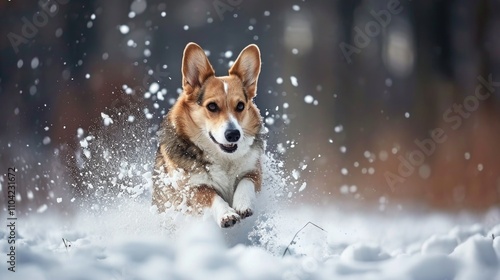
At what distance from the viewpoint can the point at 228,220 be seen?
56.3 inches

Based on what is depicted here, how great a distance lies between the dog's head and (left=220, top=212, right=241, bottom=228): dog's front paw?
0.16 metres

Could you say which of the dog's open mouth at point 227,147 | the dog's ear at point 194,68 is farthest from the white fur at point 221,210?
the dog's ear at point 194,68

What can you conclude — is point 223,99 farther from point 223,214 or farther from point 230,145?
point 223,214

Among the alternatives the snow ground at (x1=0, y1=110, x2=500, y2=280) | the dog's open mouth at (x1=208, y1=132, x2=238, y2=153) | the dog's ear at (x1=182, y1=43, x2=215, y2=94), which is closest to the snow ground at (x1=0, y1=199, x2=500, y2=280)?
the snow ground at (x1=0, y1=110, x2=500, y2=280)

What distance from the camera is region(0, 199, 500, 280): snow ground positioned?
1.43 meters

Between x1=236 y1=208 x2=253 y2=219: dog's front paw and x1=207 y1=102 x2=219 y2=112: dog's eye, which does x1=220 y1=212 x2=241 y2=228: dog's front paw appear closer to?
x1=236 y1=208 x2=253 y2=219: dog's front paw

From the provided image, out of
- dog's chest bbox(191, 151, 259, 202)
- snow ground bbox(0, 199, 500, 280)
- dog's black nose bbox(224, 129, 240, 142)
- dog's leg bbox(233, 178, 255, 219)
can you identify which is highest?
dog's black nose bbox(224, 129, 240, 142)

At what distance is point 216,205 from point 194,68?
0.32 meters

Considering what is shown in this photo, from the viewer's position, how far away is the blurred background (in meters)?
1.47

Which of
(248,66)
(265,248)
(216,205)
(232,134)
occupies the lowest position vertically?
(265,248)

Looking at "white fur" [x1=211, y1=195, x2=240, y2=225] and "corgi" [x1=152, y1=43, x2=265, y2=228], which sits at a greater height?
"corgi" [x1=152, y1=43, x2=265, y2=228]

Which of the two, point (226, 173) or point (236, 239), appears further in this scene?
point (226, 173)

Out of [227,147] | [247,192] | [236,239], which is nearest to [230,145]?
[227,147]

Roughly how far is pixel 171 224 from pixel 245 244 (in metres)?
0.18
